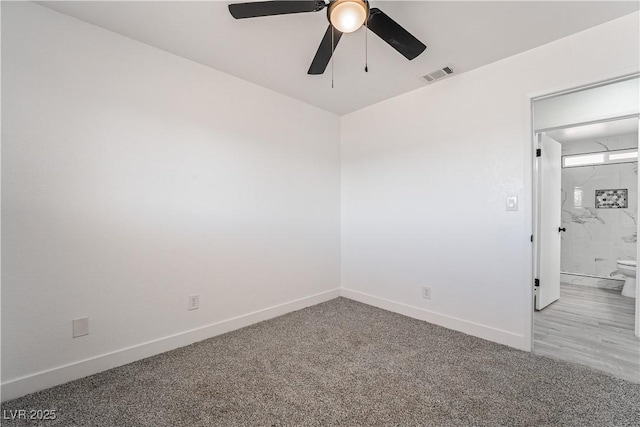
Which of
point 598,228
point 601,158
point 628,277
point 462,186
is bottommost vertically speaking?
point 628,277

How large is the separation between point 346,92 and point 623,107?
2.67m

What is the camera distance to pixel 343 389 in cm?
177

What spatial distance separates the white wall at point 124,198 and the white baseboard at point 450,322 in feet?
3.39

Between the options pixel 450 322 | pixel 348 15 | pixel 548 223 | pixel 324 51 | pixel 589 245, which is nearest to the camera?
pixel 348 15

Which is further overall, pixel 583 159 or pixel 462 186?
pixel 583 159

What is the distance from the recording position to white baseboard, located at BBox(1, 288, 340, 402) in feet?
5.61

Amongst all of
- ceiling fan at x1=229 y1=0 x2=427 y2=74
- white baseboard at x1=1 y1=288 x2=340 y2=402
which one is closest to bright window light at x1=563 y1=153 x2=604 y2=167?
ceiling fan at x1=229 y1=0 x2=427 y2=74

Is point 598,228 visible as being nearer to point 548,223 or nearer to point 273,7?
point 548,223

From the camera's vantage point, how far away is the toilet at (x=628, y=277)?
11.9 feet

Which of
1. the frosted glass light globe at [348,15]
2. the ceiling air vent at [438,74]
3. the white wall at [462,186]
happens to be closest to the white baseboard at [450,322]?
the white wall at [462,186]

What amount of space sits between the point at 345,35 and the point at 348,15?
30.5 inches

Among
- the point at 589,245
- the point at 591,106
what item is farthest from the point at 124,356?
the point at 589,245

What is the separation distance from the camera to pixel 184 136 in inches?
93.6

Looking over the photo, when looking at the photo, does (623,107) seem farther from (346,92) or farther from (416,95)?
(346,92)
